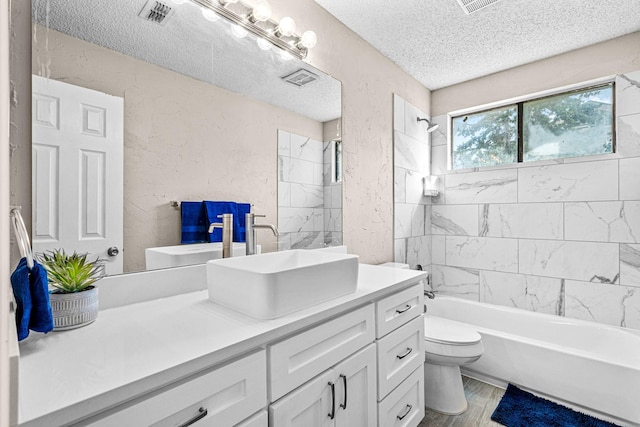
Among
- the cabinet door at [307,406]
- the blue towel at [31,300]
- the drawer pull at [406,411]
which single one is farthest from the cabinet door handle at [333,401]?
the blue towel at [31,300]

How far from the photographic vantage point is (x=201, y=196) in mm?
1325

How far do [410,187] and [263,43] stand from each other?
1775mm

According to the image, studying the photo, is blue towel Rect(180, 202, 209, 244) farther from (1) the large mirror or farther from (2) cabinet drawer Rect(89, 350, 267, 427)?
(2) cabinet drawer Rect(89, 350, 267, 427)

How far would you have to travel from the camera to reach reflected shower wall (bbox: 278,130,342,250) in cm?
171

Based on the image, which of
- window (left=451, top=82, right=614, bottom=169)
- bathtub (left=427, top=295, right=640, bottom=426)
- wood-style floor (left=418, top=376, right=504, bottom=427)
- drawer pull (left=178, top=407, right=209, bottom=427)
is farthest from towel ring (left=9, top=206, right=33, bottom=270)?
window (left=451, top=82, right=614, bottom=169)

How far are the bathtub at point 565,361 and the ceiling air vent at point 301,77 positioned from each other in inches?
80.1

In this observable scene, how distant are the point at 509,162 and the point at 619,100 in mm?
796

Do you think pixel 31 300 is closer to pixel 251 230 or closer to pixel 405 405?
pixel 251 230

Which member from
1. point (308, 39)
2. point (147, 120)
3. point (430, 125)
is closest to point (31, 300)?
point (147, 120)

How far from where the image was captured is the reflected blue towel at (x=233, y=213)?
1.36m

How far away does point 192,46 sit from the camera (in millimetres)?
1324

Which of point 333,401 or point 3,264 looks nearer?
point 3,264

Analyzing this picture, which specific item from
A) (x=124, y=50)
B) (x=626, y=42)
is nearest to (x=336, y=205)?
(x=124, y=50)

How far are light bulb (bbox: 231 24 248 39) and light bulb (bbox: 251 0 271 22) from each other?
0.26 ft
